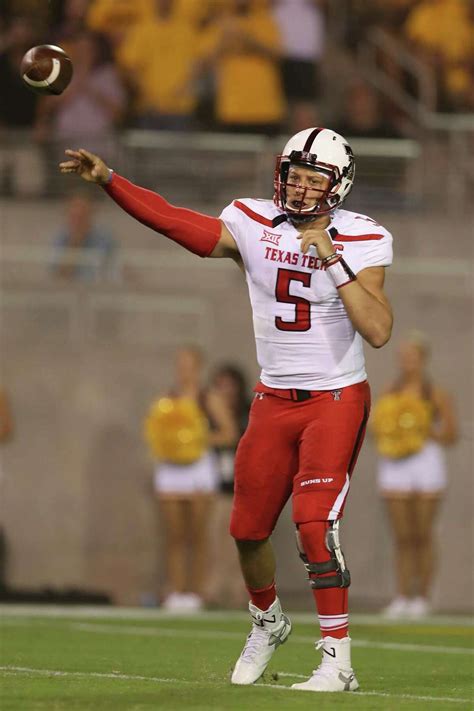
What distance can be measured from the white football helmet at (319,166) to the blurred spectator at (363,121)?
7838mm

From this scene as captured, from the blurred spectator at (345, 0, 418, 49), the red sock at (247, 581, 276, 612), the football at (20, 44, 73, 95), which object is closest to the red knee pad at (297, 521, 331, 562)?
the red sock at (247, 581, 276, 612)

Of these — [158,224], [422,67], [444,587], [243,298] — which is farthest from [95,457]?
[158,224]

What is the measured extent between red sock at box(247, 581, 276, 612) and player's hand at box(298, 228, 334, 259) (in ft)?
4.33

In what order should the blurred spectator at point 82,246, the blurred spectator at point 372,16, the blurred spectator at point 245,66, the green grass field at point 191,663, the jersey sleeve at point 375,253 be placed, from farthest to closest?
the blurred spectator at point 372,16, the blurred spectator at point 245,66, the blurred spectator at point 82,246, the jersey sleeve at point 375,253, the green grass field at point 191,663

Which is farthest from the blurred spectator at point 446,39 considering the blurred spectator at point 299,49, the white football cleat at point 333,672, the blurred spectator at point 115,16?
the white football cleat at point 333,672

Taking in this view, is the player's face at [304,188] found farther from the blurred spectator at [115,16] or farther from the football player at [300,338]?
the blurred spectator at [115,16]

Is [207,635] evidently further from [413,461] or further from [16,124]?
[16,124]

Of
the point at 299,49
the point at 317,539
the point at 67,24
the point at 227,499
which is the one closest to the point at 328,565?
the point at 317,539

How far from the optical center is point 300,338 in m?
6.29

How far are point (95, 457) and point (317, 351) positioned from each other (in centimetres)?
738

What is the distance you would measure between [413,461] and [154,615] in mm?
2364

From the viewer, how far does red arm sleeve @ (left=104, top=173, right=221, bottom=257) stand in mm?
6367

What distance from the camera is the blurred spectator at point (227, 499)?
41.0 ft

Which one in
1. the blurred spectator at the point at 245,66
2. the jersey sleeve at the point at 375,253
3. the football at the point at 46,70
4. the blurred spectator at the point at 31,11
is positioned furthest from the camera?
the blurred spectator at the point at 31,11
